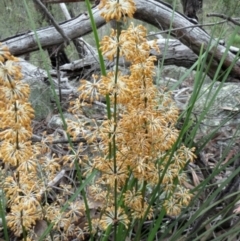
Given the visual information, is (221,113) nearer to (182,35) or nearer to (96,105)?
(182,35)

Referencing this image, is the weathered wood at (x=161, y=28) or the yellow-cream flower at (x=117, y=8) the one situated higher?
the yellow-cream flower at (x=117, y=8)

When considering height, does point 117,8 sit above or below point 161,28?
above

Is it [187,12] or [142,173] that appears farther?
[187,12]

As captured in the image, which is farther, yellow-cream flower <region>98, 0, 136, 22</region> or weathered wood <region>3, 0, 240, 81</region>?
weathered wood <region>3, 0, 240, 81</region>

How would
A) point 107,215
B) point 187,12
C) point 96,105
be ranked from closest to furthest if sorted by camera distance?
point 107,215 < point 96,105 < point 187,12

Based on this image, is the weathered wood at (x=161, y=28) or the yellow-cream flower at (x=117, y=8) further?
the weathered wood at (x=161, y=28)

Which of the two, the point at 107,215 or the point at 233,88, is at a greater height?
the point at 107,215

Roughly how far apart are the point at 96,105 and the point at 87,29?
24.6 inches

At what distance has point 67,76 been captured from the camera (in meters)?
2.92

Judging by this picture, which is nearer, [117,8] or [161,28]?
[117,8]

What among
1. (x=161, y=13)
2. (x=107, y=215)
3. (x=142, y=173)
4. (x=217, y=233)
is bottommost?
(x=217, y=233)

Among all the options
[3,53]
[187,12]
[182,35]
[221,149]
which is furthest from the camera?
[187,12]

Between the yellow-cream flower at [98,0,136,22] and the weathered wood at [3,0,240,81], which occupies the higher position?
the yellow-cream flower at [98,0,136,22]

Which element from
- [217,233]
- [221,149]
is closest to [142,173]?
[217,233]
